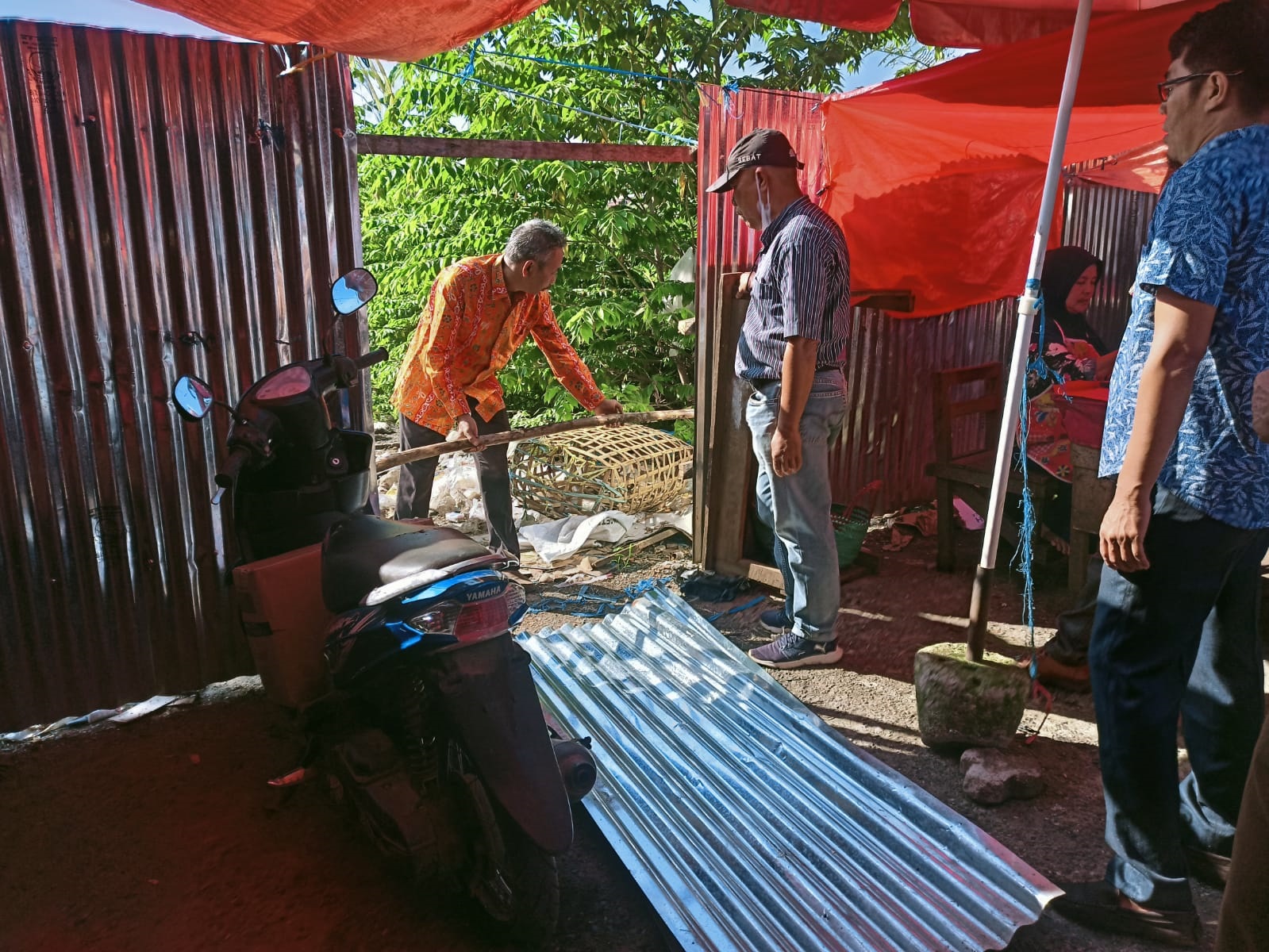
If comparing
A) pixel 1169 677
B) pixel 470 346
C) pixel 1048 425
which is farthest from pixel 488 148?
pixel 1048 425

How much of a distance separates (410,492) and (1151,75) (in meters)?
4.08

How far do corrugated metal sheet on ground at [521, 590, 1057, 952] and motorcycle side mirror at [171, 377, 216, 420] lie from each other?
5.40 ft

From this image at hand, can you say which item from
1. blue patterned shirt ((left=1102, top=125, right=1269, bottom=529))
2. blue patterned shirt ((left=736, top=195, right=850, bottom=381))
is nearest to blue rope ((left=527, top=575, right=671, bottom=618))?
blue patterned shirt ((left=736, top=195, right=850, bottom=381))

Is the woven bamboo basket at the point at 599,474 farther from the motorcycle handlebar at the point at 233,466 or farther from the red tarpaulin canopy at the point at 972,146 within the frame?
the motorcycle handlebar at the point at 233,466

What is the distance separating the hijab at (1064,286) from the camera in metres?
5.27

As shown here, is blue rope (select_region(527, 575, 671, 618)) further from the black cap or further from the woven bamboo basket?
the black cap

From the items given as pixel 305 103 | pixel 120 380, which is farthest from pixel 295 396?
pixel 305 103

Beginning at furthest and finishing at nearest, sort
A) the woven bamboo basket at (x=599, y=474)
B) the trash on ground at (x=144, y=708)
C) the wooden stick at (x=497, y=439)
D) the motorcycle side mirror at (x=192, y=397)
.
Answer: the woven bamboo basket at (x=599, y=474), the wooden stick at (x=497, y=439), the trash on ground at (x=144, y=708), the motorcycle side mirror at (x=192, y=397)

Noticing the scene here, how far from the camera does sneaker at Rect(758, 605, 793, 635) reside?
419 cm

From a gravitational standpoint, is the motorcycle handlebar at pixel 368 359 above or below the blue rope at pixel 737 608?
above

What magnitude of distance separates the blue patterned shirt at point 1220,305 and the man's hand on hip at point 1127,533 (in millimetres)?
119

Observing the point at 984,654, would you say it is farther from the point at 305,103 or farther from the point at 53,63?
the point at 53,63

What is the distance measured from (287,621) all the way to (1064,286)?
191 inches

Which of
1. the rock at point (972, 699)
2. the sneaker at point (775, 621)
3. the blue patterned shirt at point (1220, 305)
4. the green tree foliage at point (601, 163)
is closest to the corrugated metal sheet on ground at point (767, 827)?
the rock at point (972, 699)
